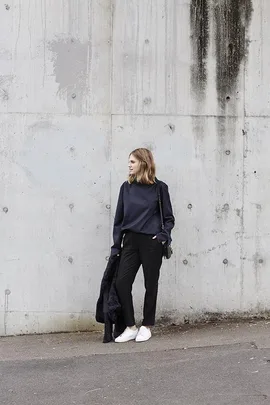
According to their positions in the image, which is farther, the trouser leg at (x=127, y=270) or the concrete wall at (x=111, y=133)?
the concrete wall at (x=111, y=133)

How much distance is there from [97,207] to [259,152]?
169 cm

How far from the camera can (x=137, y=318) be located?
24.4 feet

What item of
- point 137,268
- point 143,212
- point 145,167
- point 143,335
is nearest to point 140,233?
point 143,212

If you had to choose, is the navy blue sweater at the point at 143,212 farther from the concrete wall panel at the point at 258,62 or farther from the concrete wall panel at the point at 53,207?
the concrete wall panel at the point at 258,62

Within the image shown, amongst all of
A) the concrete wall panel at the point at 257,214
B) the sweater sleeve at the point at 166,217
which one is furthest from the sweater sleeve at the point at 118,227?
the concrete wall panel at the point at 257,214

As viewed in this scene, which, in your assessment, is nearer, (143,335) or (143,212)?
(143,212)

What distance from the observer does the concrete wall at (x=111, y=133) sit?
7.34 m

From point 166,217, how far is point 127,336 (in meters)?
1.16

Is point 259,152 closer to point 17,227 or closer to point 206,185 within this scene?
point 206,185

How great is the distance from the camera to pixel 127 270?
6.83 metres

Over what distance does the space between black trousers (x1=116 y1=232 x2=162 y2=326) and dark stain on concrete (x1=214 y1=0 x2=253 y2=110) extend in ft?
5.32

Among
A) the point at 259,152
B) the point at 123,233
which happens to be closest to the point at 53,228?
the point at 123,233

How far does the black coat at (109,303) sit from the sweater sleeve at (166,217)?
19.4 inches

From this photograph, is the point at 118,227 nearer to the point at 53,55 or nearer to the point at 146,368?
the point at 146,368
